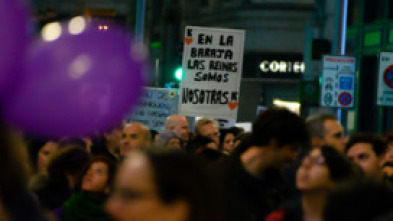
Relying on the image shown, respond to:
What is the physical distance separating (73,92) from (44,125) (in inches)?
4.9

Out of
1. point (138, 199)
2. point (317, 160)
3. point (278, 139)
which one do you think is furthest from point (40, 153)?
point (138, 199)

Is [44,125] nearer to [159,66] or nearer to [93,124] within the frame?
[93,124]

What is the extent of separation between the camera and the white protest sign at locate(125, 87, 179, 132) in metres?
17.0

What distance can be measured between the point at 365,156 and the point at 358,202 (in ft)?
12.9

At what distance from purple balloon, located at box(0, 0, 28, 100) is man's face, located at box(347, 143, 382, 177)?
191 inches

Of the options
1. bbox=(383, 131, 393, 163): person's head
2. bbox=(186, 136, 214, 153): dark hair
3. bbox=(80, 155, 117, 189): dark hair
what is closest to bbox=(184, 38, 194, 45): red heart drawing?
bbox=(383, 131, 393, 163): person's head

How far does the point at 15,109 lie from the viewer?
291 centimetres

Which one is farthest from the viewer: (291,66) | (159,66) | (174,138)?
(159,66)

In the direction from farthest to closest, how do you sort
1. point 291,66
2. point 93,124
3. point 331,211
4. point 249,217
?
point 291,66 < point 249,217 < point 331,211 < point 93,124

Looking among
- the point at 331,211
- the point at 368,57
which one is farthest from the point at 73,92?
the point at 368,57

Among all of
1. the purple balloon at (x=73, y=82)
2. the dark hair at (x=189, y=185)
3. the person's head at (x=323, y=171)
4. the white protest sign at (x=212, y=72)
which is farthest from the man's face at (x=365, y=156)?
the white protest sign at (x=212, y=72)

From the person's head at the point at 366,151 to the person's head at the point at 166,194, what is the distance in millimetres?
4238

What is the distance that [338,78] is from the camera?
55.0 feet

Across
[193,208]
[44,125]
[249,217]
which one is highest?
[44,125]
